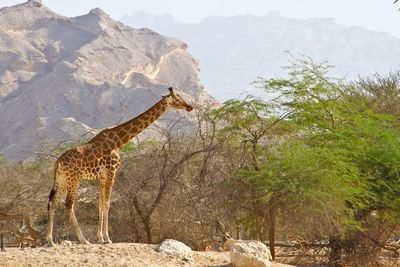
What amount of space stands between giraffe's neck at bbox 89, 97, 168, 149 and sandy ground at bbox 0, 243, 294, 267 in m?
1.76

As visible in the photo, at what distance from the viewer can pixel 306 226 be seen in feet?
49.3

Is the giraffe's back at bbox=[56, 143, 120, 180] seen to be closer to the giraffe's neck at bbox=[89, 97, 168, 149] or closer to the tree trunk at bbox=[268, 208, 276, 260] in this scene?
the giraffe's neck at bbox=[89, 97, 168, 149]

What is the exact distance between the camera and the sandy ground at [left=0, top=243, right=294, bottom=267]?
9.70 m

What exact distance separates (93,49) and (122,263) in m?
72.3

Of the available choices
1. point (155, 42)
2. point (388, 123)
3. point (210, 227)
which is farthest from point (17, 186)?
point (155, 42)

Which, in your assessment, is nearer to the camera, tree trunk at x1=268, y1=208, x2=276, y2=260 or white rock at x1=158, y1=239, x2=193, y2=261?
white rock at x1=158, y1=239, x2=193, y2=261

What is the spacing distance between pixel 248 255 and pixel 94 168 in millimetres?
2762

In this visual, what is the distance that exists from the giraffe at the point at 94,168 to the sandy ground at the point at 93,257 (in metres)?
0.48

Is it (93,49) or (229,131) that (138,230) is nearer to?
(229,131)

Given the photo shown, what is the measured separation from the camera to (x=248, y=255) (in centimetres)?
1060

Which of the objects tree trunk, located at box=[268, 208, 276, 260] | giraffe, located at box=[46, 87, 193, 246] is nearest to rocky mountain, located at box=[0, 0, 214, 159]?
tree trunk, located at box=[268, 208, 276, 260]

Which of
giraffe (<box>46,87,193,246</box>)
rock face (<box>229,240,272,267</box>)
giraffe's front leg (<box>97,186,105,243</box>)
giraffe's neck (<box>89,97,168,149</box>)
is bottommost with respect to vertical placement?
rock face (<box>229,240,272,267</box>)

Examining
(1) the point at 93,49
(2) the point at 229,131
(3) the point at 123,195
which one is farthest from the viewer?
(1) the point at 93,49

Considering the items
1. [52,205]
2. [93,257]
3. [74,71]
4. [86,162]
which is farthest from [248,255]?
[74,71]
